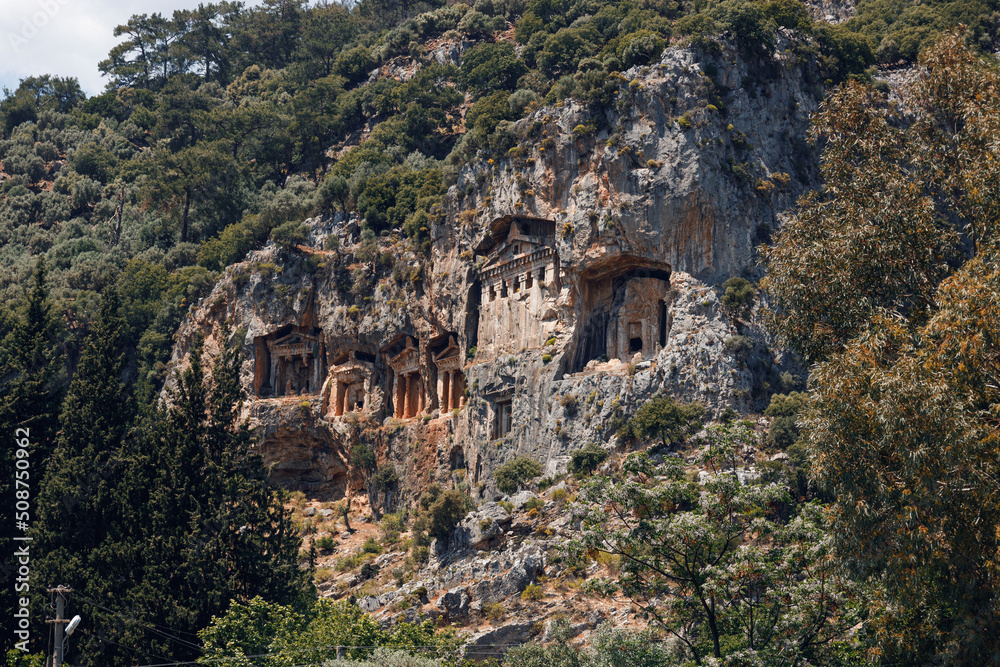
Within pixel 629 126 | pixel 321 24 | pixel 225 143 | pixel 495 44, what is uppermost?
pixel 321 24

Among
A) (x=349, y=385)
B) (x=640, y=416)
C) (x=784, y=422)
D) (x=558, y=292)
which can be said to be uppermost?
(x=558, y=292)

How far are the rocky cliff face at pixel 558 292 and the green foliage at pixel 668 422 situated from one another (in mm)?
2135

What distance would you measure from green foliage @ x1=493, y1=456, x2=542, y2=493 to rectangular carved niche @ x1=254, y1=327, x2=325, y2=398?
27847 millimetres

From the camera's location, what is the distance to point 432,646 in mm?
44031

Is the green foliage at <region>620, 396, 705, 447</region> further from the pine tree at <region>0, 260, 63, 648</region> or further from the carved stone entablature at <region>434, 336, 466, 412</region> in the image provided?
the pine tree at <region>0, 260, 63, 648</region>

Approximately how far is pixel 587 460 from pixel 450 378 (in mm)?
20585

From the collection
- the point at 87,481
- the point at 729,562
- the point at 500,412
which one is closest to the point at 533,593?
the point at 729,562

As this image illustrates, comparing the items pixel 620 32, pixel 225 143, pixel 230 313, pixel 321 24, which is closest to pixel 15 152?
pixel 225 143

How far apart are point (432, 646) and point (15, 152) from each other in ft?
370

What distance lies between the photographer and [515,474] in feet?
212

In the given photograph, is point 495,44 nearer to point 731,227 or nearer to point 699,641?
point 731,227

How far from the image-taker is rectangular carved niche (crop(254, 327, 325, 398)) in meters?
88.4

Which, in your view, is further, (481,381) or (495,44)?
(495,44)

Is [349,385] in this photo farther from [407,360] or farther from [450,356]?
[450,356]
